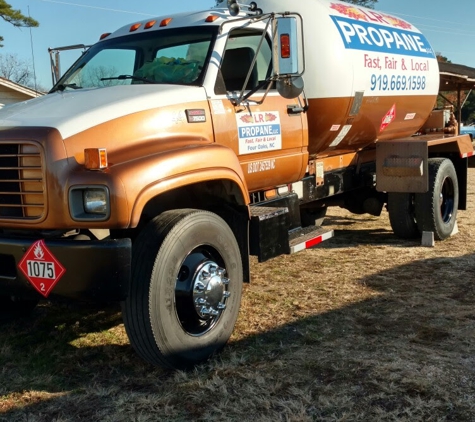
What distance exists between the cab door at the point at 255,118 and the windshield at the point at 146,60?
0.69ft

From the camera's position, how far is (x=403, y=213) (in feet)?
25.7

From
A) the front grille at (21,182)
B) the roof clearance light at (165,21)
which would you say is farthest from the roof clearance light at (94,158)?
the roof clearance light at (165,21)

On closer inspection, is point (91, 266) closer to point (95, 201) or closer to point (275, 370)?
point (95, 201)

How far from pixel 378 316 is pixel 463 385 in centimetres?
139

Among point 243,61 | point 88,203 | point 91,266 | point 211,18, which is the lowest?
point 91,266

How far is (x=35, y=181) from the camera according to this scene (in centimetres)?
369

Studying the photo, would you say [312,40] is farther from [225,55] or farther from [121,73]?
[121,73]

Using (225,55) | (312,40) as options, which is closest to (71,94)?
(225,55)

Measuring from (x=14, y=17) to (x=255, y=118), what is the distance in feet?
67.4

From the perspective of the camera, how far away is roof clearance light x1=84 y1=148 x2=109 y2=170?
11.6 ft

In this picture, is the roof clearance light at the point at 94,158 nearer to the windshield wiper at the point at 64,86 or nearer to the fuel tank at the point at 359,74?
the windshield wiper at the point at 64,86

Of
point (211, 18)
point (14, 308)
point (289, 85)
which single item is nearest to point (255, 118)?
point (289, 85)

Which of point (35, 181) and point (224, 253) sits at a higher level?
point (35, 181)

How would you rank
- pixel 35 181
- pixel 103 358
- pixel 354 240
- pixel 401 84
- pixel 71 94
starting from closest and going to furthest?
→ pixel 35 181 < pixel 103 358 < pixel 71 94 < pixel 401 84 < pixel 354 240
